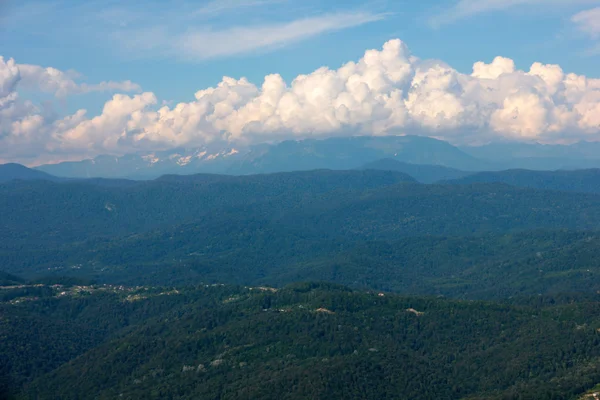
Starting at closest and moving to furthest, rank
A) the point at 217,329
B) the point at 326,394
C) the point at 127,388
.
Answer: the point at 326,394, the point at 127,388, the point at 217,329

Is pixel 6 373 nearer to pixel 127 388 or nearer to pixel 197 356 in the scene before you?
pixel 127 388

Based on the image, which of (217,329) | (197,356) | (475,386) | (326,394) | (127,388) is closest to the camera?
(326,394)

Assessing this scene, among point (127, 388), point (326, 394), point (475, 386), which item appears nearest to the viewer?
point (326, 394)

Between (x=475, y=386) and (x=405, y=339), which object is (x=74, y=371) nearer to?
(x=405, y=339)

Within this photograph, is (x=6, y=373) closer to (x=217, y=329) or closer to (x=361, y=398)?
(x=217, y=329)

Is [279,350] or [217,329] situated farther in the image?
[217,329]

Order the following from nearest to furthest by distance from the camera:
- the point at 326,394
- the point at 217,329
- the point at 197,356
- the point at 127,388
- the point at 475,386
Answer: the point at 326,394, the point at 475,386, the point at 127,388, the point at 197,356, the point at 217,329

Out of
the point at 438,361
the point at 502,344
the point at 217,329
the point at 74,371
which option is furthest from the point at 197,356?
the point at 502,344

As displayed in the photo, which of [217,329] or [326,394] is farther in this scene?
[217,329]

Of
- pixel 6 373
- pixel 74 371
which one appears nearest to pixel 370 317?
pixel 74 371
